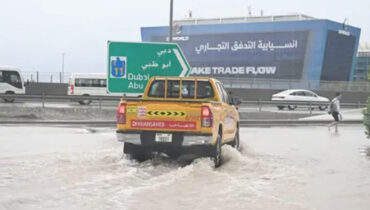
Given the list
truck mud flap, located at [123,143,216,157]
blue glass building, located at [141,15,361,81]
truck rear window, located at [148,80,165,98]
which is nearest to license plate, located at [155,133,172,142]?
truck mud flap, located at [123,143,216,157]

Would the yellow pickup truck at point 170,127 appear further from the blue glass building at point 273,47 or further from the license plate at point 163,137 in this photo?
the blue glass building at point 273,47

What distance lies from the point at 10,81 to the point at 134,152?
31728 mm

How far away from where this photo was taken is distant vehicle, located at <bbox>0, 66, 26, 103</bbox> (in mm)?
41094

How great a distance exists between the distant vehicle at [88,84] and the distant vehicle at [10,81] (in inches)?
195

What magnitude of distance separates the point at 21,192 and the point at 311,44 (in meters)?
75.6

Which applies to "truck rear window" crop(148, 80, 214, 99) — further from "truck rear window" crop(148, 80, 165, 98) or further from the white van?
the white van

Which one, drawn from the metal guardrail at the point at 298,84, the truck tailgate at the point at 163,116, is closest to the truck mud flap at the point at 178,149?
the truck tailgate at the point at 163,116

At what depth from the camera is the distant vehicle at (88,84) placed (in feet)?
149

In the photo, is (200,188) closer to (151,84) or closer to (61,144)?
(151,84)

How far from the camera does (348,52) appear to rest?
275 feet

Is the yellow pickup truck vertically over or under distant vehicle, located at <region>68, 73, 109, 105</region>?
over

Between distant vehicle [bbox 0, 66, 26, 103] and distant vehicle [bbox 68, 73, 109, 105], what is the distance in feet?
16.2

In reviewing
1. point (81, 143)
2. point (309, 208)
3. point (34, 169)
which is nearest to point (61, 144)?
point (81, 143)

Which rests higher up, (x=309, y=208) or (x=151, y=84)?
(x=151, y=84)
